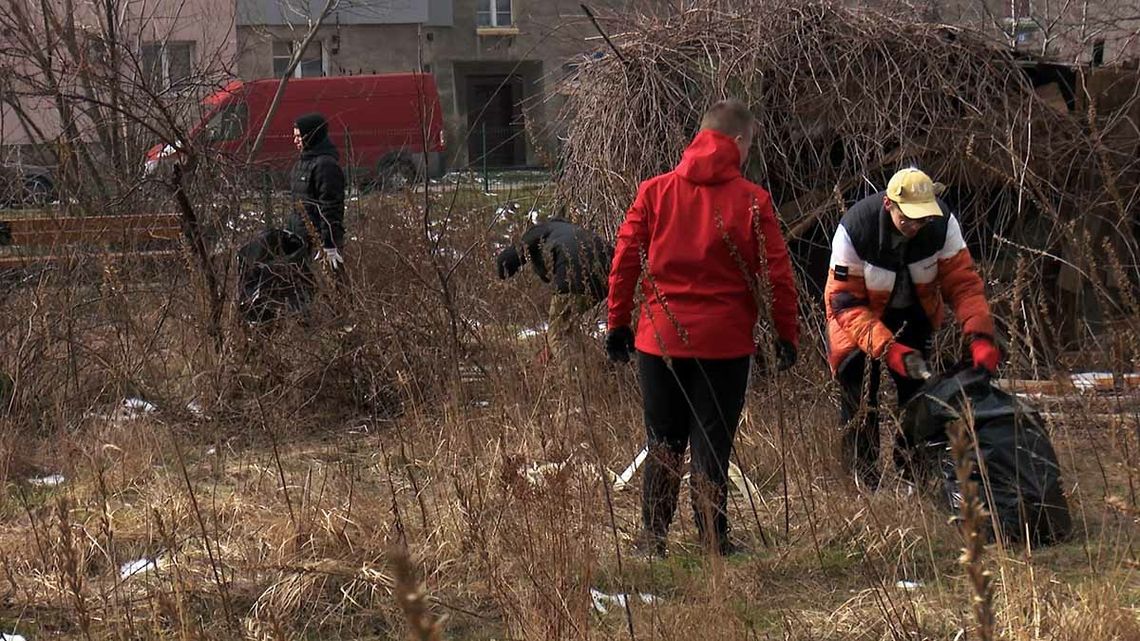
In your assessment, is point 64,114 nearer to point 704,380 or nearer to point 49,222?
point 49,222

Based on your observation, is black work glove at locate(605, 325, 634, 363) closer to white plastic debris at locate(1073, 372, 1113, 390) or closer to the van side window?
white plastic debris at locate(1073, 372, 1113, 390)

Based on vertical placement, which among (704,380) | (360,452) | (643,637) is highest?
(704,380)

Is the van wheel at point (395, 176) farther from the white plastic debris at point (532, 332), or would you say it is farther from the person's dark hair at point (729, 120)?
the person's dark hair at point (729, 120)

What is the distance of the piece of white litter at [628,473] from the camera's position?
5.30m

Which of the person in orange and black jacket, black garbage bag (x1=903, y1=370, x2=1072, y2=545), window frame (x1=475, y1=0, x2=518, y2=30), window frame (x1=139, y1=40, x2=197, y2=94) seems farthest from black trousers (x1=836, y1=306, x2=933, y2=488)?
window frame (x1=475, y1=0, x2=518, y2=30)

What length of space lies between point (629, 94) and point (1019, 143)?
2.25 metres

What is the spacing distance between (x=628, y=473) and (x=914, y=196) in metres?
1.60

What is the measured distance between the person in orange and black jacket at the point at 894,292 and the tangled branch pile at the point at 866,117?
7.72 ft

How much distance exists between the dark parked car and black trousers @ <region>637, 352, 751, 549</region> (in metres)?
3.98

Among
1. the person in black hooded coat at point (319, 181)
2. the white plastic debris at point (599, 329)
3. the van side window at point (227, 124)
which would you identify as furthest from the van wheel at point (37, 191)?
the white plastic debris at point (599, 329)

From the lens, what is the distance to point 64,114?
743 centimetres

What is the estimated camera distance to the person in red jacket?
445 centimetres

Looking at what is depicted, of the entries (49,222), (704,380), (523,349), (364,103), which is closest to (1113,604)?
(704,380)

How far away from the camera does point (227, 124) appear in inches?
313
